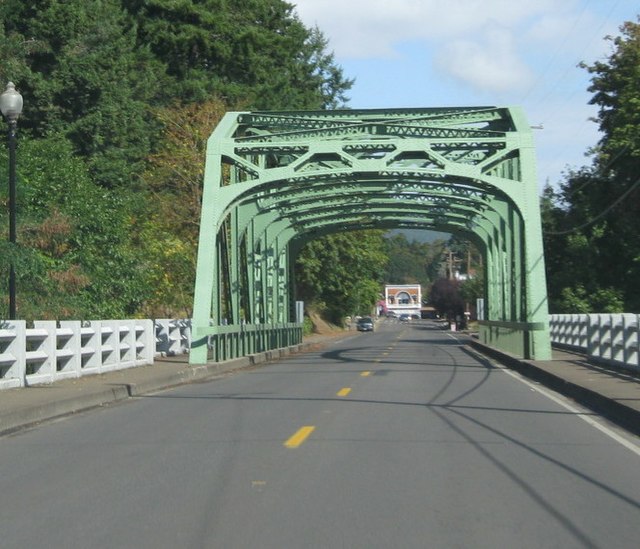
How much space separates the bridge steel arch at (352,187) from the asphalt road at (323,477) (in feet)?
32.1

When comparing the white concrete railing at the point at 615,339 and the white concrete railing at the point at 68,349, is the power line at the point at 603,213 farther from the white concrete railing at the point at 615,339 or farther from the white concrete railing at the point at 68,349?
the white concrete railing at the point at 68,349

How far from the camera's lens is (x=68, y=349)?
19156 millimetres

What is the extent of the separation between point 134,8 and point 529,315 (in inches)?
1332

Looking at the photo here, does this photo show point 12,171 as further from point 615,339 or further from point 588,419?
point 615,339

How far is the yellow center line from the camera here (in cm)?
1129

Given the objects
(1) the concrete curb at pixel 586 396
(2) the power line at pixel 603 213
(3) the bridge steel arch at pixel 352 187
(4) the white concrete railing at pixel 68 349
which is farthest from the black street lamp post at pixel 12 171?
(2) the power line at pixel 603 213

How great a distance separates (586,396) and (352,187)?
53.4 ft

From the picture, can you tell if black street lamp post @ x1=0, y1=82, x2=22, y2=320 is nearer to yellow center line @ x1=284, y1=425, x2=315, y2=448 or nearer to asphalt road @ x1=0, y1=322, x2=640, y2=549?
asphalt road @ x1=0, y1=322, x2=640, y2=549

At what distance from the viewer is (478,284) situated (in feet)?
285

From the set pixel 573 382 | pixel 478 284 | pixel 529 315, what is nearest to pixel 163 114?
pixel 529 315

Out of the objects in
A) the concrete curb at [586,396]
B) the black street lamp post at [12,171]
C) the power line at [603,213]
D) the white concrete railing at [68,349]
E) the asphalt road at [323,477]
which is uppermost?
the power line at [603,213]

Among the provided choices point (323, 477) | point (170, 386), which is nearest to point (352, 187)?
point (170, 386)

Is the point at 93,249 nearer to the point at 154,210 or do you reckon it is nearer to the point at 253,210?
the point at 253,210

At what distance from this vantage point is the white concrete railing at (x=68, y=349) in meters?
16.7
